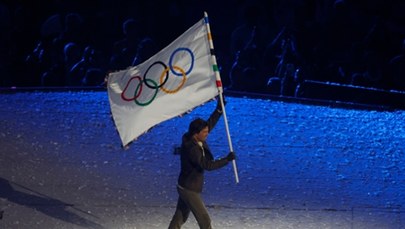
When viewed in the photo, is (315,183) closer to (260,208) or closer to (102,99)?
(260,208)

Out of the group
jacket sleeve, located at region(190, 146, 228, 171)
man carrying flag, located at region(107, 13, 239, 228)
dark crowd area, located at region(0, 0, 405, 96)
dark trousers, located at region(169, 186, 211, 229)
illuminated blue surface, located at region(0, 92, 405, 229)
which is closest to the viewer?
jacket sleeve, located at region(190, 146, 228, 171)

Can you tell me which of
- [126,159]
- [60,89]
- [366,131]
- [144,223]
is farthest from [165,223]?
[60,89]

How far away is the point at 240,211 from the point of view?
28.8 feet

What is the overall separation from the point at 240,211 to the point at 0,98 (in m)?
6.01

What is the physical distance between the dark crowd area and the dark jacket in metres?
6.35

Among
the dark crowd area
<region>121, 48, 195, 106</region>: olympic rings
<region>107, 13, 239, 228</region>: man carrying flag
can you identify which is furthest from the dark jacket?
the dark crowd area

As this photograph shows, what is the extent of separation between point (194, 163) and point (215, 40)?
262 inches

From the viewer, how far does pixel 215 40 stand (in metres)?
13.5

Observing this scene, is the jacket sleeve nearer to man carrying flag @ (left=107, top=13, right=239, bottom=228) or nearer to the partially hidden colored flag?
man carrying flag @ (left=107, top=13, right=239, bottom=228)

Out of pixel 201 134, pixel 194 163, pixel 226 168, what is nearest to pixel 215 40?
pixel 226 168

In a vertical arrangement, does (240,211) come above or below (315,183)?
above

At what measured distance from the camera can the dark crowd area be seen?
13164 millimetres

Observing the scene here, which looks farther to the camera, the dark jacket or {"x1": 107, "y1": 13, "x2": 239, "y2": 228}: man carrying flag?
{"x1": 107, "y1": 13, "x2": 239, "y2": 228}: man carrying flag

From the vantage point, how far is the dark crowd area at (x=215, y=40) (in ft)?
43.2
